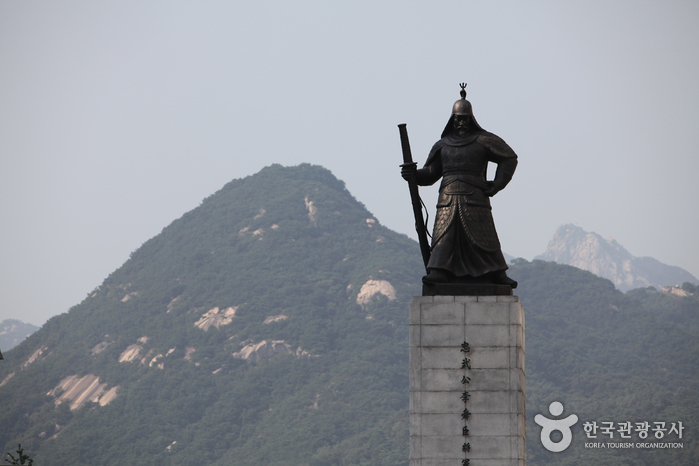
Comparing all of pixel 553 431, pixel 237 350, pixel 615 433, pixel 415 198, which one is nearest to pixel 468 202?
pixel 415 198

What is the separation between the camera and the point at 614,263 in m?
177

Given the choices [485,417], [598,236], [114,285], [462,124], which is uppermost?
[598,236]

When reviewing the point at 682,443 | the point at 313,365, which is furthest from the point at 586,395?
the point at 313,365

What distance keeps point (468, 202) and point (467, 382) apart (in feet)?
7.03

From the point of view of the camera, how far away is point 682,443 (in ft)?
245

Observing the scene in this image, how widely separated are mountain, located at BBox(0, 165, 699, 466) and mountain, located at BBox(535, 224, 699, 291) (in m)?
54.5

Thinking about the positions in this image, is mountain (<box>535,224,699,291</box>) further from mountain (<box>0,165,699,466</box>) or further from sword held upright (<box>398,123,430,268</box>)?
sword held upright (<box>398,123,430,268</box>)

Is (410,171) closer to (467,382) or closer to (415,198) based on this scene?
(415,198)

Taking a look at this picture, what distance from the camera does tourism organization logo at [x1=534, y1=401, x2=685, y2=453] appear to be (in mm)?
73875

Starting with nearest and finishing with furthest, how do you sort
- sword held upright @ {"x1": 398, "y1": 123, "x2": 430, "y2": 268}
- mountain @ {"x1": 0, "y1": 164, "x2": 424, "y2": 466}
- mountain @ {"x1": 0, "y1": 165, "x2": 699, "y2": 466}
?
sword held upright @ {"x1": 398, "y1": 123, "x2": 430, "y2": 268}
mountain @ {"x1": 0, "y1": 165, "x2": 699, "y2": 466}
mountain @ {"x1": 0, "y1": 164, "x2": 424, "y2": 466}

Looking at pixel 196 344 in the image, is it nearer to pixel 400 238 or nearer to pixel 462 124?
pixel 400 238

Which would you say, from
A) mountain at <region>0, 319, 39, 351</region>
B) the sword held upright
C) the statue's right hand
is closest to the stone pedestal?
the sword held upright

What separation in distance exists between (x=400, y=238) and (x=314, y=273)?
11368mm

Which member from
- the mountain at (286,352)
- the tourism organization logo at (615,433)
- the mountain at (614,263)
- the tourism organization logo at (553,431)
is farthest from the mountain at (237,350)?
the mountain at (614,263)
